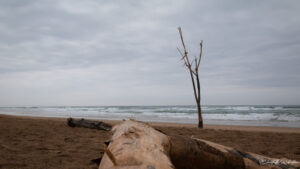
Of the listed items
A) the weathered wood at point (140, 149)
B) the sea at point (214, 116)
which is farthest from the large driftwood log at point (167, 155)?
the sea at point (214, 116)

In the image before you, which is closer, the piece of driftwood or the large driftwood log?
the large driftwood log

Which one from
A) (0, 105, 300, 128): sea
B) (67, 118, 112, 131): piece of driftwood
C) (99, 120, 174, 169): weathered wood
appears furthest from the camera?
(0, 105, 300, 128): sea

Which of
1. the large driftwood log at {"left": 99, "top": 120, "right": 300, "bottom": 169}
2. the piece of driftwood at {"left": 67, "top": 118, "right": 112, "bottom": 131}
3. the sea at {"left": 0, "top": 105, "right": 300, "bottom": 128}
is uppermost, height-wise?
the large driftwood log at {"left": 99, "top": 120, "right": 300, "bottom": 169}

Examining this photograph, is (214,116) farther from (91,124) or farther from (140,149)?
(140,149)

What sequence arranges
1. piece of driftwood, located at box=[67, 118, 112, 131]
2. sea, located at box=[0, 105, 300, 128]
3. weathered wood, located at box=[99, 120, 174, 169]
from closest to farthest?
weathered wood, located at box=[99, 120, 174, 169] < piece of driftwood, located at box=[67, 118, 112, 131] < sea, located at box=[0, 105, 300, 128]

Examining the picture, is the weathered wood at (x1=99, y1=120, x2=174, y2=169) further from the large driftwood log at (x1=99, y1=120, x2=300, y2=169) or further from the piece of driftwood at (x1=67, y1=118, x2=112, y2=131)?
the piece of driftwood at (x1=67, y1=118, x2=112, y2=131)

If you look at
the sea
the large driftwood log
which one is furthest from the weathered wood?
the sea

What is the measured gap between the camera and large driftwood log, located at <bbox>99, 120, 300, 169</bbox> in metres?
1.62

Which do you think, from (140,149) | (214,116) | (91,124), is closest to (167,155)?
(140,149)

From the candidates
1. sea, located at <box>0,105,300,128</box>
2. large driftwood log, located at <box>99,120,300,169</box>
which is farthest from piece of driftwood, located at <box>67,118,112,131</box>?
sea, located at <box>0,105,300,128</box>

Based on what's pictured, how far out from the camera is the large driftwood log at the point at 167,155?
1621 millimetres

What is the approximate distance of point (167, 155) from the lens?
5.75ft

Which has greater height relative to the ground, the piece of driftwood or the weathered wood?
the weathered wood

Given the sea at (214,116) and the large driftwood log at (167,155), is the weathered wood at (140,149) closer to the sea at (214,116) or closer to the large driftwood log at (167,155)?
the large driftwood log at (167,155)
